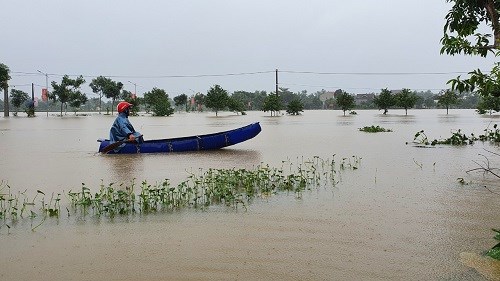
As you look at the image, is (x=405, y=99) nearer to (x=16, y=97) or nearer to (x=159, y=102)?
(x=159, y=102)

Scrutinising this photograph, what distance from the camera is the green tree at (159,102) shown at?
163 ft

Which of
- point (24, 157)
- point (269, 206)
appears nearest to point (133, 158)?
point (24, 157)

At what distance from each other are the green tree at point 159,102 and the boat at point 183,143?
37.7 m

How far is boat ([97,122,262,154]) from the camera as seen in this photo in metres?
12.2

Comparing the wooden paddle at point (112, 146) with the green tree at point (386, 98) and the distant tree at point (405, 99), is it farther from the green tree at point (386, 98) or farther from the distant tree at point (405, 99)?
the distant tree at point (405, 99)

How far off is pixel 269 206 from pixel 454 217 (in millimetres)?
2198

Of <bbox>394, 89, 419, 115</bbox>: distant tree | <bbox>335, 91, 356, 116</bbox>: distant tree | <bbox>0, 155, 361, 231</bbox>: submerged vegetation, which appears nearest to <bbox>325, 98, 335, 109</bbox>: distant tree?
<bbox>394, 89, 419, 115</bbox>: distant tree

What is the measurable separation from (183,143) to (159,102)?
38812mm

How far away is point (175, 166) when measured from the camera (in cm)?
997

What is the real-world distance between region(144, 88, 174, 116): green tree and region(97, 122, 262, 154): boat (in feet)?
124

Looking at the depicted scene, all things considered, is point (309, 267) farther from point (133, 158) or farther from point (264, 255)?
point (133, 158)

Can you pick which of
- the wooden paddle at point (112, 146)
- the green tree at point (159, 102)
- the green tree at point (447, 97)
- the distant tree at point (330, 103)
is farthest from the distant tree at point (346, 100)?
the distant tree at point (330, 103)

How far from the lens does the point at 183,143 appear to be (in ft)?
40.8

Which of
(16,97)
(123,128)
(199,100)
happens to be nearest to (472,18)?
(123,128)
